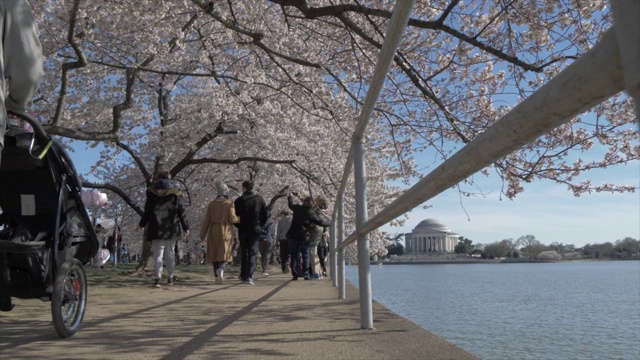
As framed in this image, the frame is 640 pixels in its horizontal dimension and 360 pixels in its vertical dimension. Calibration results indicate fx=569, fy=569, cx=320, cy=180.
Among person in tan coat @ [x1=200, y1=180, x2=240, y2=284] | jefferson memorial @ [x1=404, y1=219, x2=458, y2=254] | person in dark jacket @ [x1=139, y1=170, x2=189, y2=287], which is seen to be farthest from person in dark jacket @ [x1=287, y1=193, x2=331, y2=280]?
jefferson memorial @ [x1=404, y1=219, x2=458, y2=254]

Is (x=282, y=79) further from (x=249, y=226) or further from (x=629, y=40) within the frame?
(x=629, y=40)

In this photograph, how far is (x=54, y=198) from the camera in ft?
12.7

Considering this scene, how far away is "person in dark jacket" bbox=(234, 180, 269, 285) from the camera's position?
10.3 meters

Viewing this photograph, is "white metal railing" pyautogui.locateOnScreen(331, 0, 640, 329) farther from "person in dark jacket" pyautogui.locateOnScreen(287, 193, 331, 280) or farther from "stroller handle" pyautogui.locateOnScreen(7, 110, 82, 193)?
"person in dark jacket" pyautogui.locateOnScreen(287, 193, 331, 280)

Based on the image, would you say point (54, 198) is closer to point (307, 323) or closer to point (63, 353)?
point (63, 353)

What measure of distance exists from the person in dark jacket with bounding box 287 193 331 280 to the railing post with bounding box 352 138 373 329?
750cm

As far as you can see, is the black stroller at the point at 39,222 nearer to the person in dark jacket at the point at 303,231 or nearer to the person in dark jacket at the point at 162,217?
the person in dark jacket at the point at 162,217

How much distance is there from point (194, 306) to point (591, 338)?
5.76 meters

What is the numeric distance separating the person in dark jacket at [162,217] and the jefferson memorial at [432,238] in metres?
44.6

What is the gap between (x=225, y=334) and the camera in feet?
12.6

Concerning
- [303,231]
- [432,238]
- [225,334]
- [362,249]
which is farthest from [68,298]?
[432,238]

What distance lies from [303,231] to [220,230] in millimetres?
1757

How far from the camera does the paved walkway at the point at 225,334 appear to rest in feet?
10.3

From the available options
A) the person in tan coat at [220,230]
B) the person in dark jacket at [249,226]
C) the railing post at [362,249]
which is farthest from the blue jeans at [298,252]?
the railing post at [362,249]
